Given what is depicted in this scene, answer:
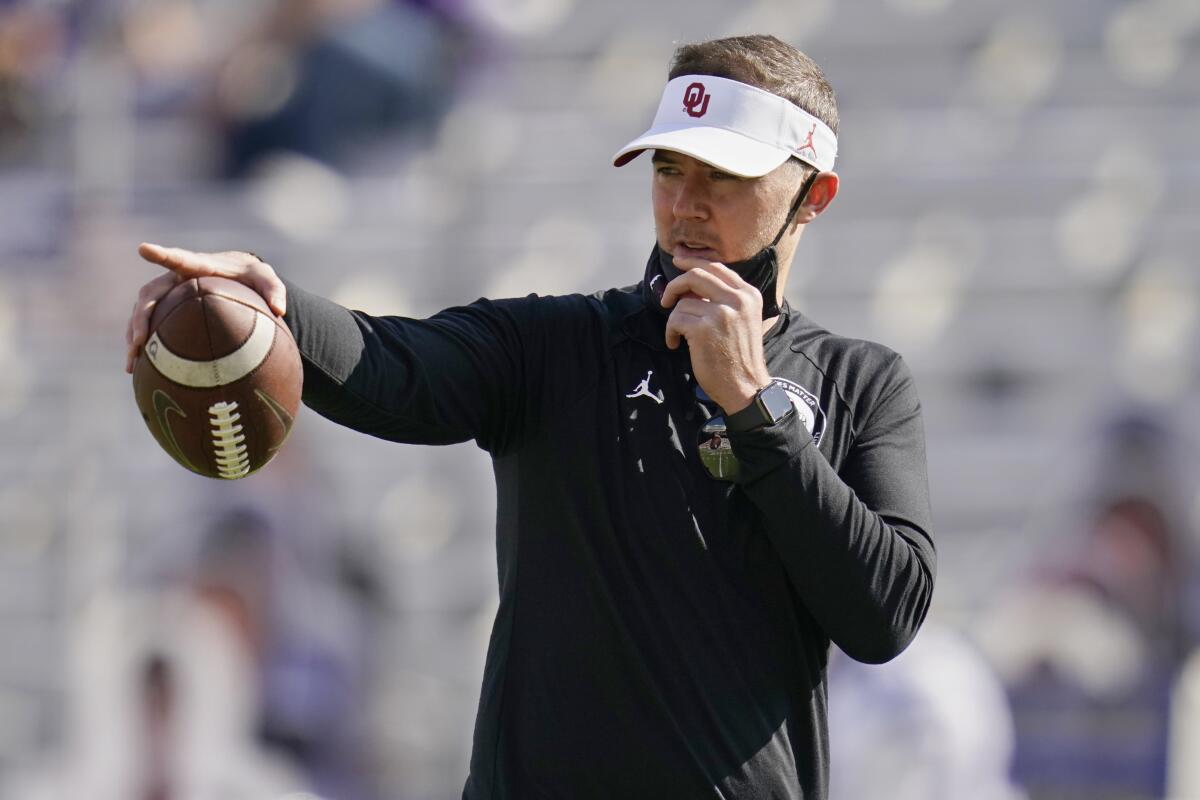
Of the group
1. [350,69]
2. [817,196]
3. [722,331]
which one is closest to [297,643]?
[350,69]

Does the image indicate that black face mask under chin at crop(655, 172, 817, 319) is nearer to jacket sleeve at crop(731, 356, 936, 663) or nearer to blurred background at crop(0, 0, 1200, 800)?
jacket sleeve at crop(731, 356, 936, 663)

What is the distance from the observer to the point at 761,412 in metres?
2.15

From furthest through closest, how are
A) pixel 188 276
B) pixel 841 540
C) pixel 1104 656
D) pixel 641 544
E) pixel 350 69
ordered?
pixel 350 69
pixel 1104 656
pixel 641 544
pixel 841 540
pixel 188 276

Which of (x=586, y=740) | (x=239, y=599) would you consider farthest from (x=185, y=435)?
(x=239, y=599)

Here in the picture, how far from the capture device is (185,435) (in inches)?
82.7

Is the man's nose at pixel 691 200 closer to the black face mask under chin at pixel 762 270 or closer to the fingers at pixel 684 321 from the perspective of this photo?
the black face mask under chin at pixel 762 270

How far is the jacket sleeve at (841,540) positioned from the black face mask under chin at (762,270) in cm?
32

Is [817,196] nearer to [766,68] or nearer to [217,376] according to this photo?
[766,68]

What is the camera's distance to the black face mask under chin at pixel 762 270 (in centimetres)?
241

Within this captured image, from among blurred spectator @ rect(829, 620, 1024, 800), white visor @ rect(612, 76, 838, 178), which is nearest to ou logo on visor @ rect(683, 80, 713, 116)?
white visor @ rect(612, 76, 838, 178)

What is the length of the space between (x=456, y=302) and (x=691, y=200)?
4038 mm

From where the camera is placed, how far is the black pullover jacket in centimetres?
218

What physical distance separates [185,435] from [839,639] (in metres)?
0.92

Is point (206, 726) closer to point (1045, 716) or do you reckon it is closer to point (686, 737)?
point (1045, 716)
